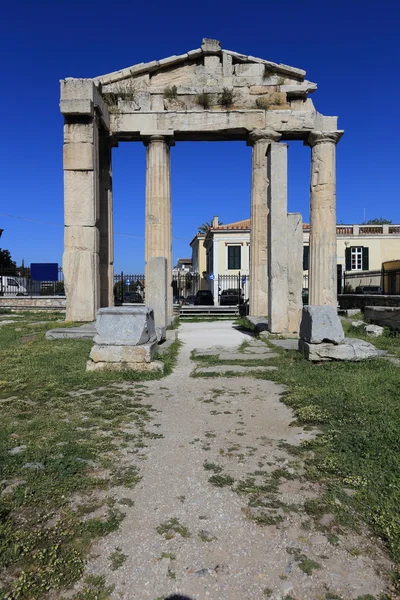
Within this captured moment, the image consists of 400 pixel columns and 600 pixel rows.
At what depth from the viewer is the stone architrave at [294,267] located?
9.91m

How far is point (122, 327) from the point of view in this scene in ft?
21.1

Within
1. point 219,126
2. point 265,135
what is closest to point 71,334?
point 219,126

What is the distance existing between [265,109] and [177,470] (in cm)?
1324

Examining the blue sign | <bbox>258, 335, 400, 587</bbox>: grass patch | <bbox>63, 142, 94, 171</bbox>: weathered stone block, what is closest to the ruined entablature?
<bbox>63, 142, 94, 171</bbox>: weathered stone block

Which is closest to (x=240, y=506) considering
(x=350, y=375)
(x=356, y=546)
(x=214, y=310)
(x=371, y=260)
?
(x=356, y=546)

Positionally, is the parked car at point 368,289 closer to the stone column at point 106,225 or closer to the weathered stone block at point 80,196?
the stone column at point 106,225

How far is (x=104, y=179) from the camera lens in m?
14.0

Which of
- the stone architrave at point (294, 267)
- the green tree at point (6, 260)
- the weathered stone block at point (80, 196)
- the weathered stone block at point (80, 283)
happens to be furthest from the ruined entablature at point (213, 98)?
the green tree at point (6, 260)

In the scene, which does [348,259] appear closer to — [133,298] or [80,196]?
[133,298]

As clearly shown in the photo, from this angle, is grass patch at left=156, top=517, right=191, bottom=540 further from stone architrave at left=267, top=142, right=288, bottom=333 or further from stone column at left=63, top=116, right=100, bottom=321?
stone column at left=63, top=116, right=100, bottom=321

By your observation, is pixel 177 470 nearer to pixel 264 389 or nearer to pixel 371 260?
pixel 264 389

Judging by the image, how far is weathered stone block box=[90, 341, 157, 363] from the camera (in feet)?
20.7

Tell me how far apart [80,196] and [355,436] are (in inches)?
374

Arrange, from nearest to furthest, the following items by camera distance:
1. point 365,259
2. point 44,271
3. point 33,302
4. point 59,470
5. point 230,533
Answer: point 230,533 < point 59,470 < point 33,302 < point 44,271 < point 365,259
